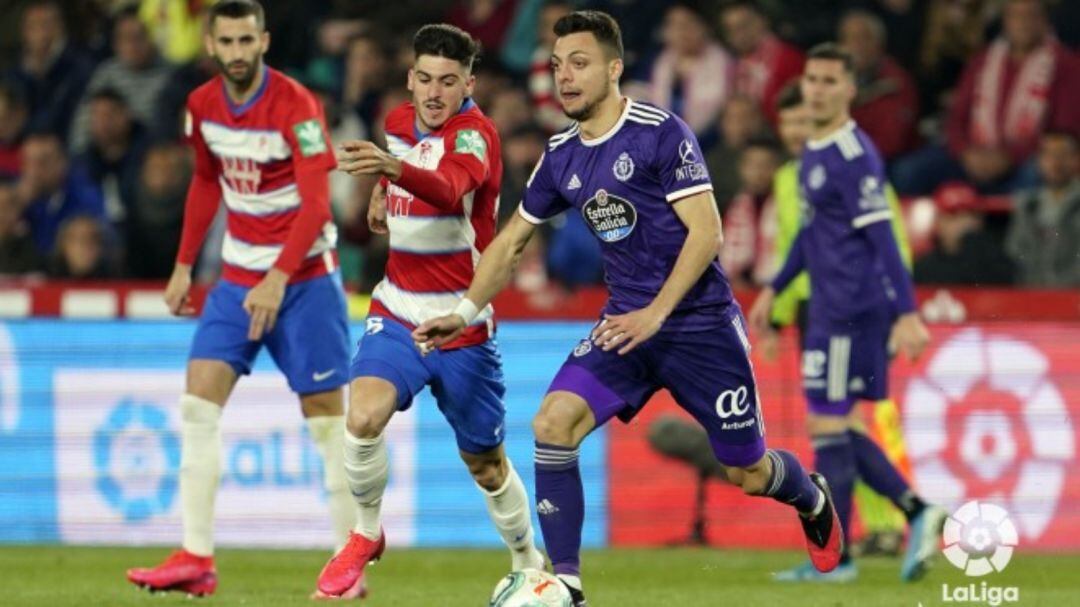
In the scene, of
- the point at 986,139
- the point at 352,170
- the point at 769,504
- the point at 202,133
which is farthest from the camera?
the point at 986,139

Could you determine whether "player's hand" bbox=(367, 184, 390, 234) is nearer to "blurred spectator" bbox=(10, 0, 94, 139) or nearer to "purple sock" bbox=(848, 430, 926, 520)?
"purple sock" bbox=(848, 430, 926, 520)

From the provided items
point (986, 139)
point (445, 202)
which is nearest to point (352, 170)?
point (445, 202)

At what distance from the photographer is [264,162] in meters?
10.4

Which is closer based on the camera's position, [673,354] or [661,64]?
[673,354]

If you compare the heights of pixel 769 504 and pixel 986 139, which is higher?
pixel 986 139

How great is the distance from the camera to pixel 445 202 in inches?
354

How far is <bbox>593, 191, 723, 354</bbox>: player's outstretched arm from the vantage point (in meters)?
8.54

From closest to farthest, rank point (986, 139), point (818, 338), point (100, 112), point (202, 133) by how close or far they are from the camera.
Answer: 1. point (202, 133)
2. point (818, 338)
3. point (986, 139)
4. point (100, 112)

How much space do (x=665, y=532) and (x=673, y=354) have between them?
182 inches

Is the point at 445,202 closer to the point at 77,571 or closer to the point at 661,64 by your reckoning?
the point at 77,571

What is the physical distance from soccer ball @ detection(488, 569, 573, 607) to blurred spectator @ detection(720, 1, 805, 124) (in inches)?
334

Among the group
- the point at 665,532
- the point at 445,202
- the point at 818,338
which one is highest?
the point at 445,202

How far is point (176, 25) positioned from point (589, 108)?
1048cm

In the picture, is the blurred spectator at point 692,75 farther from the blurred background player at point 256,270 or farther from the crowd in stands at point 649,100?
the blurred background player at point 256,270
